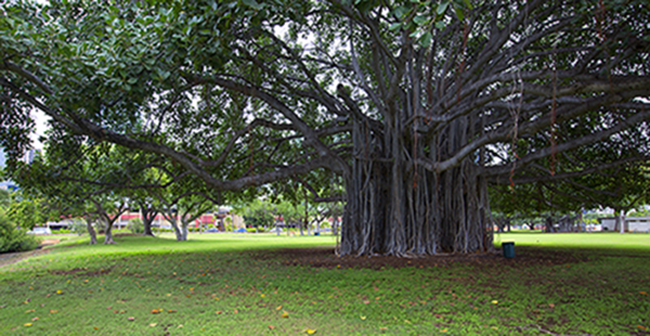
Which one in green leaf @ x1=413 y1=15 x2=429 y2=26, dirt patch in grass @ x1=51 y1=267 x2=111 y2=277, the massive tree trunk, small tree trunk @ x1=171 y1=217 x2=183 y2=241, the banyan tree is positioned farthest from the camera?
small tree trunk @ x1=171 y1=217 x2=183 y2=241

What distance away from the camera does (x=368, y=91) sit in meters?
7.54

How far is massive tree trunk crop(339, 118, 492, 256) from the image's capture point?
746cm

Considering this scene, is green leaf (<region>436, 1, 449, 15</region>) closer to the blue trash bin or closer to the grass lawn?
the grass lawn

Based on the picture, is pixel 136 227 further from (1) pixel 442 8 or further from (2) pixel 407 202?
Result: (1) pixel 442 8

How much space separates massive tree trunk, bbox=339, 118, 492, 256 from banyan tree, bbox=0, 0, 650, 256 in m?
0.03

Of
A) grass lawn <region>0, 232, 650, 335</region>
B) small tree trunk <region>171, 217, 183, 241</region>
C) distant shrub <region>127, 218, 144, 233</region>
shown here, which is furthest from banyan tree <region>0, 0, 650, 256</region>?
distant shrub <region>127, 218, 144, 233</region>

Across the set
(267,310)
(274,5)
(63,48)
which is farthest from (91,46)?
(267,310)

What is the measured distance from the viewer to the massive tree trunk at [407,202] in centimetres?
746

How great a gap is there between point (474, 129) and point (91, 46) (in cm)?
693

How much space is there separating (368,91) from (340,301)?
4778 millimetres

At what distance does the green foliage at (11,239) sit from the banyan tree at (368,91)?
9152 millimetres

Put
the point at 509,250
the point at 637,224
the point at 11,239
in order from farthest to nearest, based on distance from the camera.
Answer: the point at 637,224
the point at 11,239
the point at 509,250

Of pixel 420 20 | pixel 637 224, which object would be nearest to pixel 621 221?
pixel 637 224

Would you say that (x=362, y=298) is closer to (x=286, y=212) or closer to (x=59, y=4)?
(x=59, y=4)
